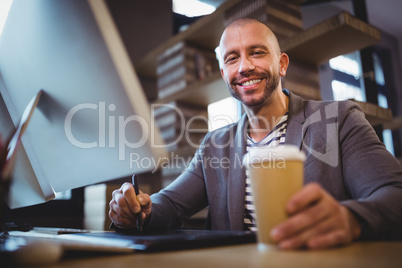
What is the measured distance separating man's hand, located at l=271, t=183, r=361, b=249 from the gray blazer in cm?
17

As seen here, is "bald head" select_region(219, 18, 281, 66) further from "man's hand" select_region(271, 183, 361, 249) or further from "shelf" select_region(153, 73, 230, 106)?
"man's hand" select_region(271, 183, 361, 249)

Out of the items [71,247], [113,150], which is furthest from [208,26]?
[71,247]

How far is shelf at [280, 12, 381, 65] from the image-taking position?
156 cm

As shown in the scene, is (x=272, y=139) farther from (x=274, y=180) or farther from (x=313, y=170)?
(x=274, y=180)

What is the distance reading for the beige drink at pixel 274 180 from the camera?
0.45 metres

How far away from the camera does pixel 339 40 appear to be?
168 cm

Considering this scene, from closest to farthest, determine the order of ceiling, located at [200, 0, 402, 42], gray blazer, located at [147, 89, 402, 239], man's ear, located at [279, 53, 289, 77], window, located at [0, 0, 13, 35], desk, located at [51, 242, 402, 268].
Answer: desk, located at [51, 242, 402, 268], window, located at [0, 0, 13, 35], gray blazer, located at [147, 89, 402, 239], man's ear, located at [279, 53, 289, 77], ceiling, located at [200, 0, 402, 42]

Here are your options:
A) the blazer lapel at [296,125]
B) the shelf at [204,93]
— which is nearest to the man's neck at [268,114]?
the blazer lapel at [296,125]

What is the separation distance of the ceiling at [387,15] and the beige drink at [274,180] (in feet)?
14.1

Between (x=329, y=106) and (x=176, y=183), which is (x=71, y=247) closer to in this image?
(x=176, y=183)

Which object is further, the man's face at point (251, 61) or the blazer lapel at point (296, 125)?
the man's face at point (251, 61)

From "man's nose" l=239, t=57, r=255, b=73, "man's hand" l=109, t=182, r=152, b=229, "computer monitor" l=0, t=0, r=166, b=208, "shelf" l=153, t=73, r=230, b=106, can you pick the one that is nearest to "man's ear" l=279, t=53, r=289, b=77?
"man's nose" l=239, t=57, r=255, b=73

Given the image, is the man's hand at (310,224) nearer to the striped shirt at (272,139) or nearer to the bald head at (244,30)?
the striped shirt at (272,139)

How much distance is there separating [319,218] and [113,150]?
347 mm
